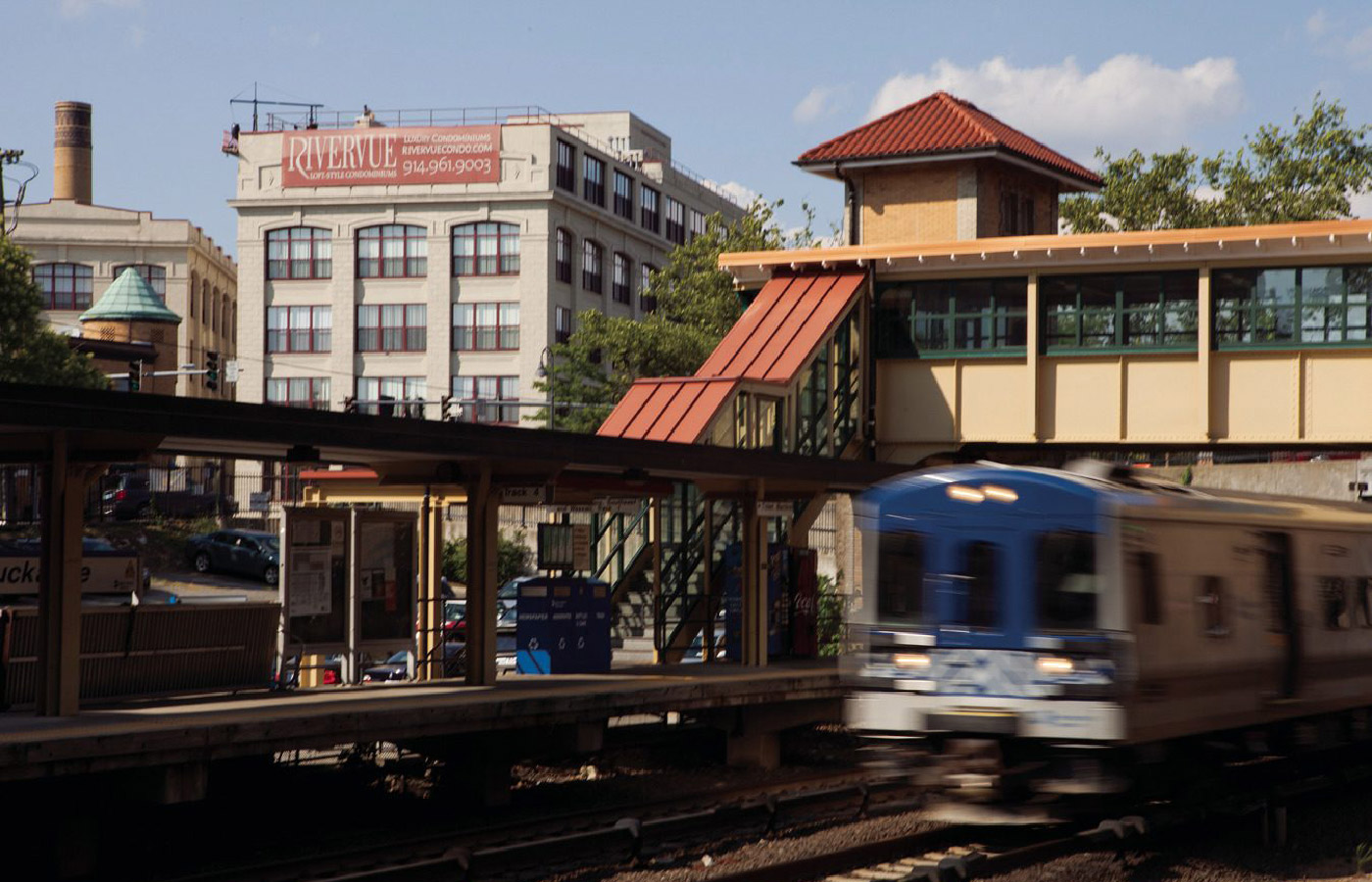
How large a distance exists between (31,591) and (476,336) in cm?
6010

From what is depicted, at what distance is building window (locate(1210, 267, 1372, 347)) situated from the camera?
97.0ft

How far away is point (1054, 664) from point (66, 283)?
254 ft

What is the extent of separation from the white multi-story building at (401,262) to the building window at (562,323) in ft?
0.43

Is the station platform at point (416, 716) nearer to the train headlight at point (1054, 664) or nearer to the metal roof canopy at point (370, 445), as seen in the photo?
the metal roof canopy at point (370, 445)

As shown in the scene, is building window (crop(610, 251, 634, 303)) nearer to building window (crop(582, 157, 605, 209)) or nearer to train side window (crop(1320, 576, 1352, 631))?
building window (crop(582, 157, 605, 209))

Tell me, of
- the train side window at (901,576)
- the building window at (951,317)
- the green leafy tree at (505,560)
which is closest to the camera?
the train side window at (901,576)

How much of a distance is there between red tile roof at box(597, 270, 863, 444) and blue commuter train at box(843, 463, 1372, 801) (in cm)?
1229

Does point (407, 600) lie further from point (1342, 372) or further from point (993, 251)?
point (1342, 372)

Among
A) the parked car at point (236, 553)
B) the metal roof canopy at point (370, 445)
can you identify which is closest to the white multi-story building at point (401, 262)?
the parked car at point (236, 553)

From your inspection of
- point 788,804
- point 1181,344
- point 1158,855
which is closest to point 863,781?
point 788,804

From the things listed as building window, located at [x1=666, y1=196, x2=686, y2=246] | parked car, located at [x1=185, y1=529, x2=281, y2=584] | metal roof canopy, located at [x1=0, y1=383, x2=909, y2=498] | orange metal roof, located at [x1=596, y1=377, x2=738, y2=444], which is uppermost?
building window, located at [x1=666, y1=196, x2=686, y2=246]

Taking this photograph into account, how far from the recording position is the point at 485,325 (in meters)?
75.0

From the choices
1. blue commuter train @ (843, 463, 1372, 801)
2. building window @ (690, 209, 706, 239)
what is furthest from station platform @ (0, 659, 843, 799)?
building window @ (690, 209, 706, 239)

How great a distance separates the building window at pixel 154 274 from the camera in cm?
8281
